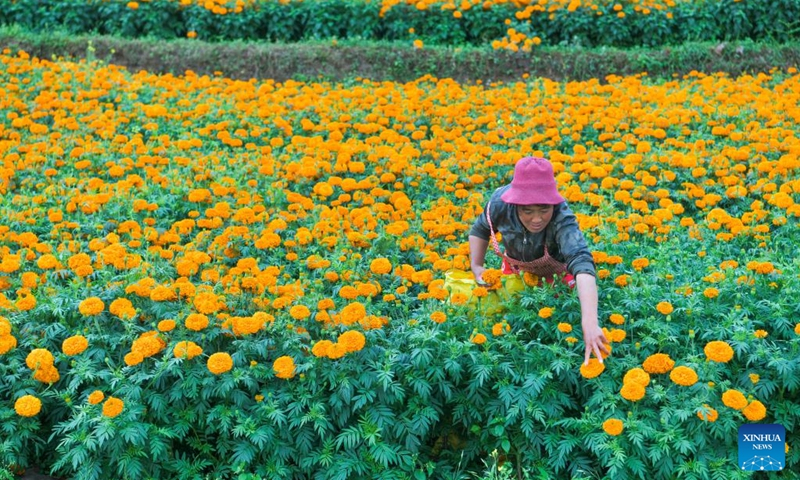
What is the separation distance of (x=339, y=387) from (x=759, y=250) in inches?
Answer: 103

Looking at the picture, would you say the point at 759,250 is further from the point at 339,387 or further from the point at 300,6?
the point at 300,6

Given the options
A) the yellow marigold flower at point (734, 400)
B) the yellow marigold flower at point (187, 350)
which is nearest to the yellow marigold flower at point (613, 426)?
the yellow marigold flower at point (734, 400)

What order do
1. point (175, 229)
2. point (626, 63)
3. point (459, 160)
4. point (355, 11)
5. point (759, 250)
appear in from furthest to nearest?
point (355, 11) → point (626, 63) → point (459, 160) → point (175, 229) → point (759, 250)

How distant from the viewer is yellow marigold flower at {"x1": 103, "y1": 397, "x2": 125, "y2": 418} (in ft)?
11.1

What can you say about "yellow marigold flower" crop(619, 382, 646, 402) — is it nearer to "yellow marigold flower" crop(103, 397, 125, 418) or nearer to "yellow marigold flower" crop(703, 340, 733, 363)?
"yellow marigold flower" crop(703, 340, 733, 363)

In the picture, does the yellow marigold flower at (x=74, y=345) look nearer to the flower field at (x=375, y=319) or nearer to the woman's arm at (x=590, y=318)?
the flower field at (x=375, y=319)

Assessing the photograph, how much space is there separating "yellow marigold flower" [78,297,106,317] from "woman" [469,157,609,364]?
1.84m

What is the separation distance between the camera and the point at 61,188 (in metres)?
5.71

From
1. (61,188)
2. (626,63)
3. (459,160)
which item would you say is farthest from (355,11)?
(61,188)

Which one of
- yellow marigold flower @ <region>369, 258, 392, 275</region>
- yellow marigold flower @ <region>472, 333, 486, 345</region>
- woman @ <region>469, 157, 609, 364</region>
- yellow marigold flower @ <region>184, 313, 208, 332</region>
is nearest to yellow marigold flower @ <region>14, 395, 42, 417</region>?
yellow marigold flower @ <region>184, 313, 208, 332</region>

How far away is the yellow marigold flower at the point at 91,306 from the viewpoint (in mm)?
3822

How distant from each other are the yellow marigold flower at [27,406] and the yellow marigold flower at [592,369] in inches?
91.4

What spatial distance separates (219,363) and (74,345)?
2.31 feet

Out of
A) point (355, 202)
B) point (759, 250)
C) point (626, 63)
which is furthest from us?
point (626, 63)
